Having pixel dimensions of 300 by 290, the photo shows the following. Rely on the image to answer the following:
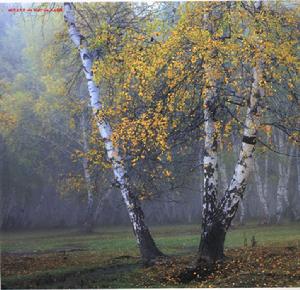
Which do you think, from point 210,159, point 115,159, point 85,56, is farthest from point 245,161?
point 85,56

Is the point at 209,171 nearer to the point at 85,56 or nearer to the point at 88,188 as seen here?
the point at 88,188

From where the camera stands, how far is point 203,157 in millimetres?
7441

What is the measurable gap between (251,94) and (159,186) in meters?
1.82

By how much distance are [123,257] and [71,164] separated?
150cm

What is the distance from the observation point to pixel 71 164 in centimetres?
736

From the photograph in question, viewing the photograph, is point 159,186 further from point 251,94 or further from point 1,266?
point 1,266

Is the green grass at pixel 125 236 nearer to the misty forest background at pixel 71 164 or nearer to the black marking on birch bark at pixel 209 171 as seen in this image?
the misty forest background at pixel 71 164

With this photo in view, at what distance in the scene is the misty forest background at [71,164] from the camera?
726 centimetres

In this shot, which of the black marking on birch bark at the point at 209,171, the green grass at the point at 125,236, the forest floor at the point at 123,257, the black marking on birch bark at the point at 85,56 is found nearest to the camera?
the forest floor at the point at 123,257

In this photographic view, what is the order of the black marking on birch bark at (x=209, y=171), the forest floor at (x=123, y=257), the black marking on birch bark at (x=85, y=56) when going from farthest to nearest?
the black marking on birch bark at (x=85, y=56)
the black marking on birch bark at (x=209, y=171)
the forest floor at (x=123, y=257)

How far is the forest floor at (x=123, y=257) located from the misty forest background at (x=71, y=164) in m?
0.17

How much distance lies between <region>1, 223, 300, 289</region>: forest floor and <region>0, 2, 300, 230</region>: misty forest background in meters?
0.17

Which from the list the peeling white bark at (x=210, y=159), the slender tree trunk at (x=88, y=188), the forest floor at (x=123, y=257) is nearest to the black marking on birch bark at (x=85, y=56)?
the slender tree trunk at (x=88, y=188)

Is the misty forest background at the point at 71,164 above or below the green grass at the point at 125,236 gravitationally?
above
